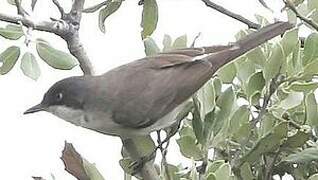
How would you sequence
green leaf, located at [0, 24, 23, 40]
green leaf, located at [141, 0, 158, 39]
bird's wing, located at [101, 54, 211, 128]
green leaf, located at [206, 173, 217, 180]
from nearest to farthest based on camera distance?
green leaf, located at [206, 173, 217, 180] < green leaf, located at [0, 24, 23, 40] < green leaf, located at [141, 0, 158, 39] < bird's wing, located at [101, 54, 211, 128]

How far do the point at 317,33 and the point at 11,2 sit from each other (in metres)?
0.36

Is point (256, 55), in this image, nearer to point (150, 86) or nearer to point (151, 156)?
point (151, 156)

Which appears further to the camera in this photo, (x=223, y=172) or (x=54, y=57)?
(x=54, y=57)

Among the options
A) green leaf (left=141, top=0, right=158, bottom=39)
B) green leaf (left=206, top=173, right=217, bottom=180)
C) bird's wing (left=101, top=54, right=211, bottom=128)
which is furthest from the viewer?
bird's wing (left=101, top=54, right=211, bottom=128)

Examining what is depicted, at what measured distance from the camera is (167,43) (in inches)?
31.9

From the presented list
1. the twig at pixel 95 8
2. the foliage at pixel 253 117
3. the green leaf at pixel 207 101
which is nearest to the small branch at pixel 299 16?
the foliage at pixel 253 117

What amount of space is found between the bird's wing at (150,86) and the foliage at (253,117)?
0.19m

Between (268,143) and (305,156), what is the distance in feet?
0.13

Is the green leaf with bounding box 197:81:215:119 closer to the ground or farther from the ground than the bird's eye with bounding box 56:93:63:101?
farther from the ground

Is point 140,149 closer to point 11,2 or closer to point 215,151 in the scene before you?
point 215,151

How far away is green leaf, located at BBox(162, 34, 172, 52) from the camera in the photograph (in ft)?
2.64

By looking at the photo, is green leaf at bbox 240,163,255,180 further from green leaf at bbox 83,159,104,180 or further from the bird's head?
the bird's head

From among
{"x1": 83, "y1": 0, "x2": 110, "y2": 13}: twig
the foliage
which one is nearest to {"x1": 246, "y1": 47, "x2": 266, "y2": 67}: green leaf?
the foliage

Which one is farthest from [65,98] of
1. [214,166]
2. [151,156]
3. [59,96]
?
[214,166]
